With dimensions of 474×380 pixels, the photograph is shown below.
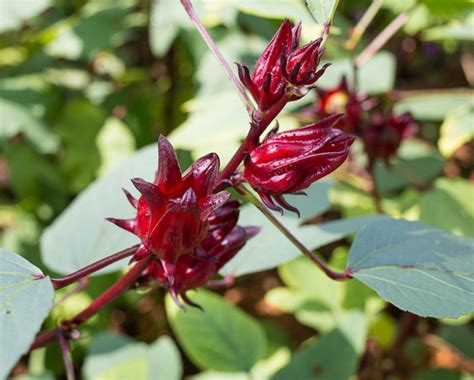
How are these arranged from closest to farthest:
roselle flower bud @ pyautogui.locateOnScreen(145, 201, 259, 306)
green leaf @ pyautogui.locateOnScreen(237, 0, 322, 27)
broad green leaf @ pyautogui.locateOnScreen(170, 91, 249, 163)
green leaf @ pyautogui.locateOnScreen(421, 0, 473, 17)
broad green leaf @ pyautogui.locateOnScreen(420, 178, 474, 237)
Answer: roselle flower bud @ pyautogui.locateOnScreen(145, 201, 259, 306) < green leaf @ pyautogui.locateOnScreen(237, 0, 322, 27) < green leaf @ pyautogui.locateOnScreen(421, 0, 473, 17) < broad green leaf @ pyautogui.locateOnScreen(170, 91, 249, 163) < broad green leaf @ pyautogui.locateOnScreen(420, 178, 474, 237)

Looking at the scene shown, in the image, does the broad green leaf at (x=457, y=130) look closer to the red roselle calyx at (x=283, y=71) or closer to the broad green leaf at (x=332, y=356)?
the broad green leaf at (x=332, y=356)

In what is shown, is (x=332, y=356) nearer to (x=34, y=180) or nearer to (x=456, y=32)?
(x=456, y=32)

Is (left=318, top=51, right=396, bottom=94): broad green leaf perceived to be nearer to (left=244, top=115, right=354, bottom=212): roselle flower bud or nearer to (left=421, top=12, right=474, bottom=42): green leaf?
(left=421, top=12, right=474, bottom=42): green leaf

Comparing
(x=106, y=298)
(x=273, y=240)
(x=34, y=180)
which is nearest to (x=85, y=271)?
(x=106, y=298)

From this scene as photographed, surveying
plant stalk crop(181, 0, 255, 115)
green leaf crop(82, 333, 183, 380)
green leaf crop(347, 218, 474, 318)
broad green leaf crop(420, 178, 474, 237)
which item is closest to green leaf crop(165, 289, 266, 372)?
green leaf crop(82, 333, 183, 380)

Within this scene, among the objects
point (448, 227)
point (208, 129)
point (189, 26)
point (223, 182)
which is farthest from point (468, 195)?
point (223, 182)

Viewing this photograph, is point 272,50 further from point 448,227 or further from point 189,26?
point 189,26
